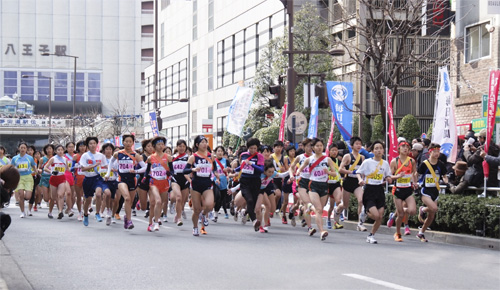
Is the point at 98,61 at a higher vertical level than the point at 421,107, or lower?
higher

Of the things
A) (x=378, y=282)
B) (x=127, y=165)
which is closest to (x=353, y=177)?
(x=127, y=165)

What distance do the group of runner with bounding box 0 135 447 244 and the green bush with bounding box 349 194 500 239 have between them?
0.31 m

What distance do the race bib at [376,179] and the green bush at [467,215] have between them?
1275 mm

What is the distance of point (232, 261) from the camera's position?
1122 cm

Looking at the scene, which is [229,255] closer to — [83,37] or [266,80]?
[266,80]

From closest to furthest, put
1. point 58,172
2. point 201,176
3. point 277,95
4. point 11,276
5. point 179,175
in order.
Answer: point 11,276 < point 201,176 < point 179,175 < point 58,172 < point 277,95

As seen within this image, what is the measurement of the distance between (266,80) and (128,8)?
64.7 metres

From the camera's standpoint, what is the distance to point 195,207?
15758 mm

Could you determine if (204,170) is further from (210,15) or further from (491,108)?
(210,15)

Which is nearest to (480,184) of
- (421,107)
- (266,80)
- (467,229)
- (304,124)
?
(467,229)

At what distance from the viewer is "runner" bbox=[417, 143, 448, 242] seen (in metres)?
14.8

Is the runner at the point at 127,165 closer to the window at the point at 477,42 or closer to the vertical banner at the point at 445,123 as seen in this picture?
the vertical banner at the point at 445,123

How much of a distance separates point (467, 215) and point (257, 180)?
4148 mm

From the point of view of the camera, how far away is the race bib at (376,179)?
1490 centimetres
